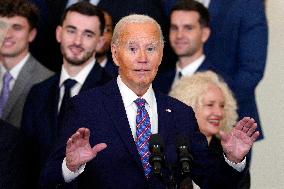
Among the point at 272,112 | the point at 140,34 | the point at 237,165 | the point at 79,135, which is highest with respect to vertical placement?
the point at 140,34

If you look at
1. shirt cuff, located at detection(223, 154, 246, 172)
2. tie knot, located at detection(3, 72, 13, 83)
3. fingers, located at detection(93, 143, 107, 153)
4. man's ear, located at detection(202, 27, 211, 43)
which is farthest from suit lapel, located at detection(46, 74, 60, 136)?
fingers, located at detection(93, 143, 107, 153)

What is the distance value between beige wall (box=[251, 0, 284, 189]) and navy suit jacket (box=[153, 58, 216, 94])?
2.36 ft

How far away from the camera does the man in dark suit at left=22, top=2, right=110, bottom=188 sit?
4238mm

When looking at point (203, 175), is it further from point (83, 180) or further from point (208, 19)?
point (208, 19)

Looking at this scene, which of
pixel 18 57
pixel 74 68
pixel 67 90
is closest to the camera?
pixel 67 90

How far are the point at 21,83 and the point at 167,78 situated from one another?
2.80ft

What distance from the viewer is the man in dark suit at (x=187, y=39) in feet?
15.7

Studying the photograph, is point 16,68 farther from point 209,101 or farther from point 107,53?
point 209,101

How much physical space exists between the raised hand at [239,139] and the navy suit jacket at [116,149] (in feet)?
0.19

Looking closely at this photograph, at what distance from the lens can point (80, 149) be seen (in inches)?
113

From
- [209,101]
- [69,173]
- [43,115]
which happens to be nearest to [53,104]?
[43,115]

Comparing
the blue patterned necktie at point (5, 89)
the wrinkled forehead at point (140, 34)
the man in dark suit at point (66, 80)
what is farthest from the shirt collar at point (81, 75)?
the wrinkled forehead at point (140, 34)

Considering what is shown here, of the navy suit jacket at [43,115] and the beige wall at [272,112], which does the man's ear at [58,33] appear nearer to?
the navy suit jacket at [43,115]

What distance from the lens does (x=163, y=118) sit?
3.18 m
